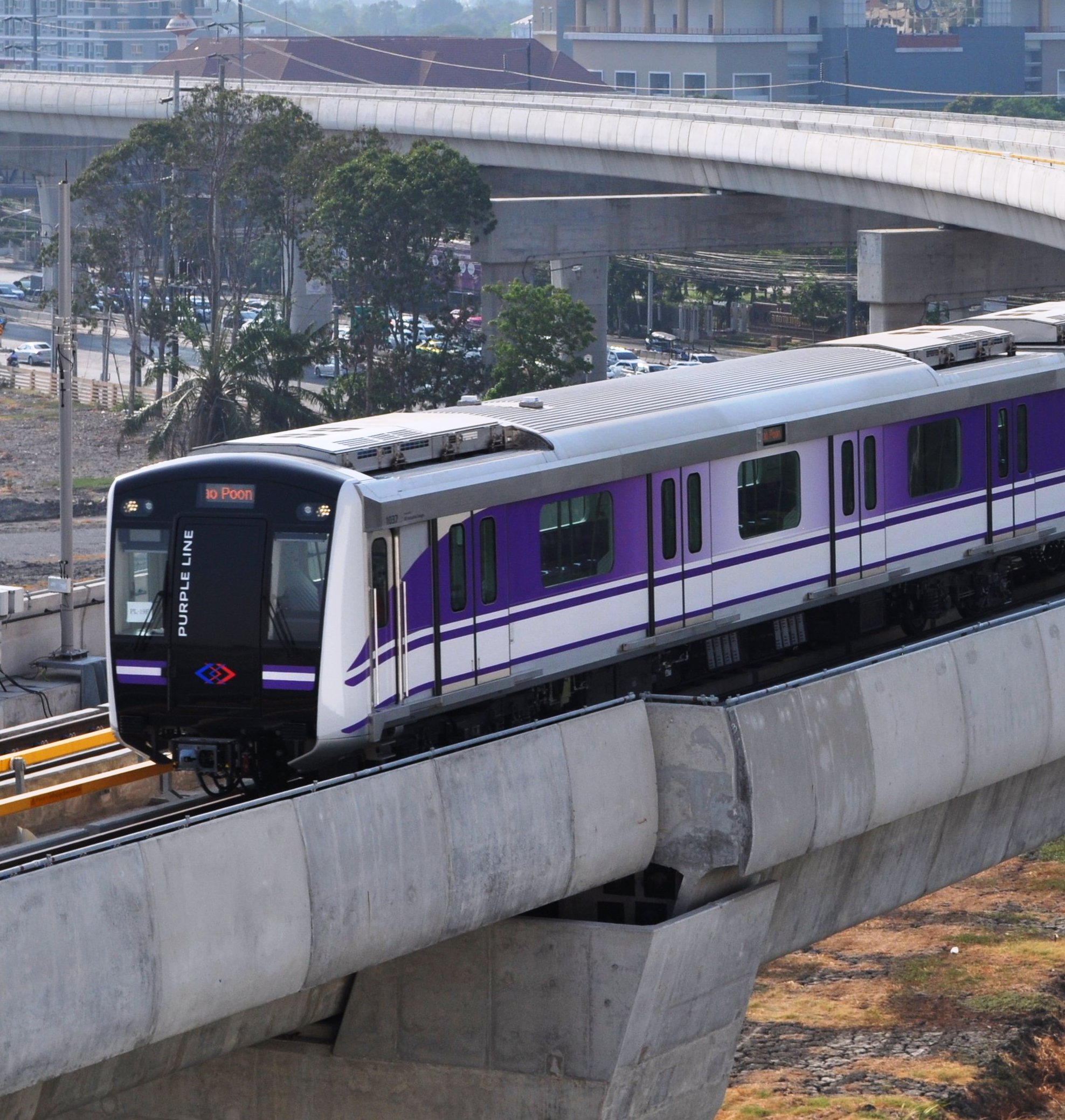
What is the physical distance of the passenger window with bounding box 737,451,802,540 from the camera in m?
19.8

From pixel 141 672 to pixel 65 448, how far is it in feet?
31.8

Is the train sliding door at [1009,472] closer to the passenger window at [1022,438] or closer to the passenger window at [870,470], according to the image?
the passenger window at [1022,438]

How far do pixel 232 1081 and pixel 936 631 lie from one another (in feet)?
36.9

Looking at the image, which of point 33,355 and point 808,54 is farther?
point 808,54

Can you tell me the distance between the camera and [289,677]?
15.5m

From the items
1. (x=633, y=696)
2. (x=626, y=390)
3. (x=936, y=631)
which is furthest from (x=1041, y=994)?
(x=633, y=696)

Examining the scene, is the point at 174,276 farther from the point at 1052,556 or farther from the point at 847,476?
the point at 847,476

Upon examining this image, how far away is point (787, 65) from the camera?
168 meters

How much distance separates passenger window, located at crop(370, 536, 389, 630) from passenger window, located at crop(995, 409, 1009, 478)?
9.93 metres

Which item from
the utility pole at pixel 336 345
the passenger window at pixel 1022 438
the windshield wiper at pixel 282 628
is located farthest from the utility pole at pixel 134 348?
the windshield wiper at pixel 282 628

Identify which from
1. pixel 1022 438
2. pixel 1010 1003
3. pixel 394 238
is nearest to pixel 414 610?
pixel 1022 438

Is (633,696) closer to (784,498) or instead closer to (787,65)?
(784,498)

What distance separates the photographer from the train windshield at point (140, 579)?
16.0m

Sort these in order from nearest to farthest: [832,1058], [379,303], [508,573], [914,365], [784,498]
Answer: [508,573], [784,498], [914,365], [832,1058], [379,303]
